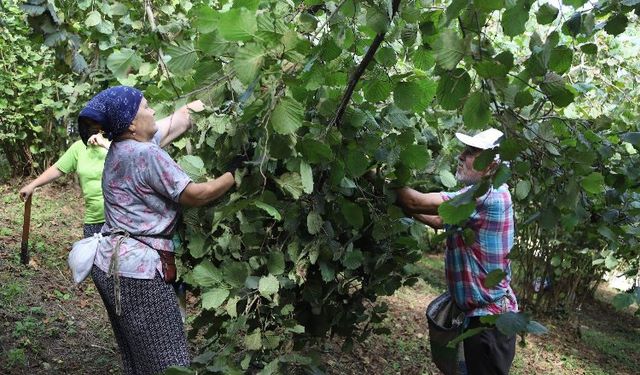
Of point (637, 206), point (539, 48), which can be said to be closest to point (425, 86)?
point (539, 48)

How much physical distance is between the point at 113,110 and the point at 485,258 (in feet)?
5.93

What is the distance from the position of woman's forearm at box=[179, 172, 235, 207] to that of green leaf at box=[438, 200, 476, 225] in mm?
941

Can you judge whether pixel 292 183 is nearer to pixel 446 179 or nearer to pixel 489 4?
pixel 489 4

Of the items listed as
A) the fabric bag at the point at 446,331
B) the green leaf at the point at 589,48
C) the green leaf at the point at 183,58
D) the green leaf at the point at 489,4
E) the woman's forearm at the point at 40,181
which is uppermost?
the green leaf at the point at 489,4

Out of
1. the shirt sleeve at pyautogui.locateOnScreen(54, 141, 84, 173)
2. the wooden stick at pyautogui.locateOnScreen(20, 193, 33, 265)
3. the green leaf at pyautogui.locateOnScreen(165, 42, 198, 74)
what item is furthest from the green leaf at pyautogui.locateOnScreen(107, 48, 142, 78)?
the wooden stick at pyautogui.locateOnScreen(20, 193, 33, 265)

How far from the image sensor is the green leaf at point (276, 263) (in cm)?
210

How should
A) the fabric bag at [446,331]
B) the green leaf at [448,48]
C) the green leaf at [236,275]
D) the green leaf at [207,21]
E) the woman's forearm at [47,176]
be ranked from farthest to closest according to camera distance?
the woman's forearm at [47,176] → the fabric bag at [446,331] → the green leaf at [236,275] → the green leaf at [207,21] → the green leaf at [448,48]

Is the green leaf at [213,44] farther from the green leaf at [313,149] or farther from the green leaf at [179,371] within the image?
the green leaf at [179,371]

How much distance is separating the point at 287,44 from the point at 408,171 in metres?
1.00

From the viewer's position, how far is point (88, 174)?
194 inches

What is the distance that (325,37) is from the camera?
169cm

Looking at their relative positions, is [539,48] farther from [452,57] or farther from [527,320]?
[527,320]

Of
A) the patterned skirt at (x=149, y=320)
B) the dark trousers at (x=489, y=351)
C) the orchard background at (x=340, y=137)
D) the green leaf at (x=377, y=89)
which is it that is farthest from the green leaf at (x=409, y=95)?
the dark trousers at (x=489, y=351)

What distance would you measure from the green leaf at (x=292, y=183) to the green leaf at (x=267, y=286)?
0.93 ft
